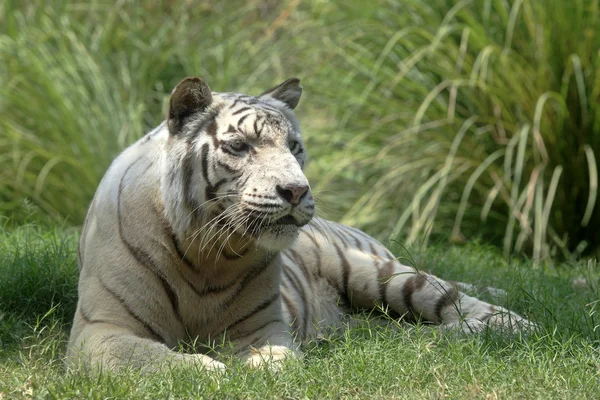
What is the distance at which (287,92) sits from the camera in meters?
4.22

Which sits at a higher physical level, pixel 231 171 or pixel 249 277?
pixel 231 171

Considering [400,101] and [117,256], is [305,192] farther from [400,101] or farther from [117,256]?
[400,101]

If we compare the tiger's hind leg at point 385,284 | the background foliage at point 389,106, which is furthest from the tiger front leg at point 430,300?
the background foliage at point 389,106

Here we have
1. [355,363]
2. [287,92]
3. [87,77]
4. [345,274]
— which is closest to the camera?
[355,363]

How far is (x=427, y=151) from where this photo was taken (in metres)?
7.62

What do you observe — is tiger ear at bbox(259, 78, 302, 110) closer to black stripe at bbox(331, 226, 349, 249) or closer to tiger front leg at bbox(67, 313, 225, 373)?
black stripe at bbox(331, 226, 349, 249)

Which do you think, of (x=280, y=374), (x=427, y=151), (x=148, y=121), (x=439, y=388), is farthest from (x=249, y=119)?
(x=148, y=121)

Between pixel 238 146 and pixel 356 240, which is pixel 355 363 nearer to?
pixel 238 146

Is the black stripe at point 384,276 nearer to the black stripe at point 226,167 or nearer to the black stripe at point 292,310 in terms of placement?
the black stripe at point 292,310

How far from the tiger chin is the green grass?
160 millimetres

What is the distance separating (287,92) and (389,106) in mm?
3716

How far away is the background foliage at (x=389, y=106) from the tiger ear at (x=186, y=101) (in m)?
3.33

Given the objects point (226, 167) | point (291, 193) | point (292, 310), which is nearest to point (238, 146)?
point (226, 167)

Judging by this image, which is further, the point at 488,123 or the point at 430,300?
the point at 488,123
